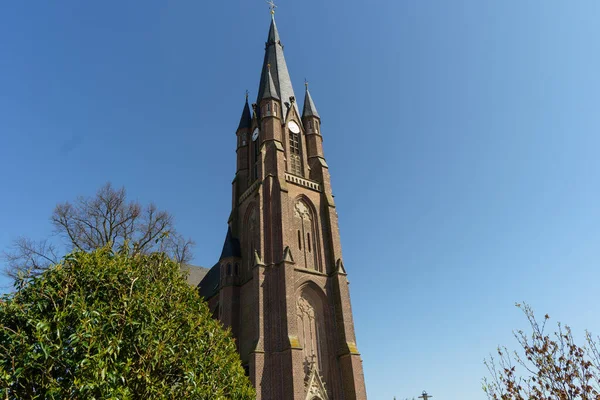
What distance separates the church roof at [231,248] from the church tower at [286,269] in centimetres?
9

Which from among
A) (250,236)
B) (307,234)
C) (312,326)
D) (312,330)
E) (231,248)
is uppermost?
(250,236)

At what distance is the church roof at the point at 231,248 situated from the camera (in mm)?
29645

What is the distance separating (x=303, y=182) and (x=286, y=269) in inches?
329

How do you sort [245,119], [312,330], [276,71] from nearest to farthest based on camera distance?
[312,330] → [245,119] → [276,71]

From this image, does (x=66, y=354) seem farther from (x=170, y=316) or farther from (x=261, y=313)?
(x=261, y=313)

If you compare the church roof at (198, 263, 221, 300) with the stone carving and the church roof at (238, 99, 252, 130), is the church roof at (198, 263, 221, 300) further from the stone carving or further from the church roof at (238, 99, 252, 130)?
the church roof at (238, 99, 252, 130)

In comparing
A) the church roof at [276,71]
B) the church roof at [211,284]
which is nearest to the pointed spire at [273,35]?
the church roof at [276,71]

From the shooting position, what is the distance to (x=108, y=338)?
25.6 ft

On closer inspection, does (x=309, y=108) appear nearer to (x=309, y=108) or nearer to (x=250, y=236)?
(x=309, y=108)

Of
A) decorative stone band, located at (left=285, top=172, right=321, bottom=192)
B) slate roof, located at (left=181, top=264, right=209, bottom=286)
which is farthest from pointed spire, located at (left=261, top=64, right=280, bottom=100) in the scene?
slate roof, located at (left=181, top=264, right=209, bottom=286)

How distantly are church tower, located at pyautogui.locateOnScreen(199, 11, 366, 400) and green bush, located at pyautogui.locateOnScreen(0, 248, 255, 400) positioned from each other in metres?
12.9

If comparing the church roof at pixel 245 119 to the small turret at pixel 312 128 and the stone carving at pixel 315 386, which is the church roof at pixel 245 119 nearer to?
the small turret at pixel 312 128

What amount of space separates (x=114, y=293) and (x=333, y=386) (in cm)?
1877

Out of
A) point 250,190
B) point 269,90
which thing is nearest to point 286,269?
point 250,190
